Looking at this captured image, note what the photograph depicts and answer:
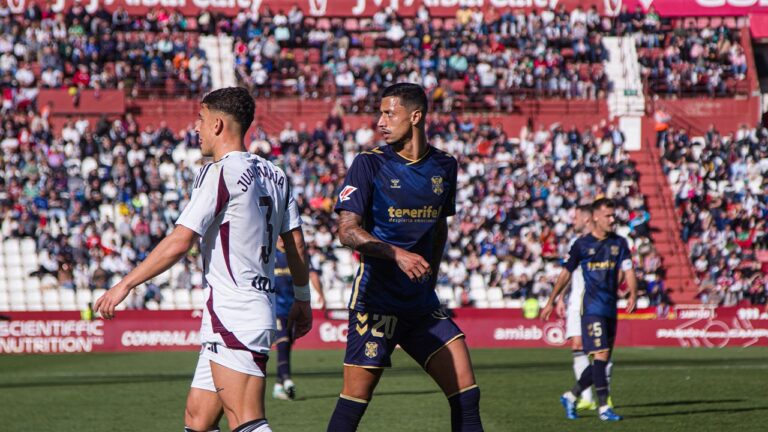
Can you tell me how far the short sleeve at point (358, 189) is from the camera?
22.8 ft

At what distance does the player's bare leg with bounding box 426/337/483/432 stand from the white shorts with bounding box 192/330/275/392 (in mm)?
1463

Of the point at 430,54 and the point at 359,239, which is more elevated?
the point at 430,54

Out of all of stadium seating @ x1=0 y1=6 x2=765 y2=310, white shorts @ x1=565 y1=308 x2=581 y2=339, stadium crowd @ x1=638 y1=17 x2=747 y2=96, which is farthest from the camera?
stadium crowd @ x1=638 y1=17 x2=747 y2=96

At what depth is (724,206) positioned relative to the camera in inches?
1240

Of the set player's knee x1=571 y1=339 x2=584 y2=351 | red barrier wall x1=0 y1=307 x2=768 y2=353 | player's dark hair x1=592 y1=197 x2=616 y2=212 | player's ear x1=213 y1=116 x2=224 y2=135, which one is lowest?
red barrier wall x1=0 y1=307 x2=768 y2=353

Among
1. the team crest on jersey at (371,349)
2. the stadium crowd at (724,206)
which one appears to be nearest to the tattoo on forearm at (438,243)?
the team crest on jersey at (371,349)

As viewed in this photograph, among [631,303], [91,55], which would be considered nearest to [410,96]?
[631,303]

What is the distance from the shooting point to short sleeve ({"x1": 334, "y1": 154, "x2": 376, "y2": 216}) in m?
6.95

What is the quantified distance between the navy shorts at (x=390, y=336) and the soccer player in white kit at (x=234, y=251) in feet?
3.61

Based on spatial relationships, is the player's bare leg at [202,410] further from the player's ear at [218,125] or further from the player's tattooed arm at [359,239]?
the player's ear at [218,125]

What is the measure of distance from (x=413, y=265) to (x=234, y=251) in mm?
1075

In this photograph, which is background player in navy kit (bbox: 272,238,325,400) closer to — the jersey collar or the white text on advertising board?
the jersey collar

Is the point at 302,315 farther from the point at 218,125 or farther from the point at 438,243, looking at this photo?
the point at 218,125

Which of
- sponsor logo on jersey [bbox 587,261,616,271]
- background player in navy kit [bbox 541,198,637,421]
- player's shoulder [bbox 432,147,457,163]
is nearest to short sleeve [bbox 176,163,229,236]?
player's shoulder [bbox 432,147,457,163]
